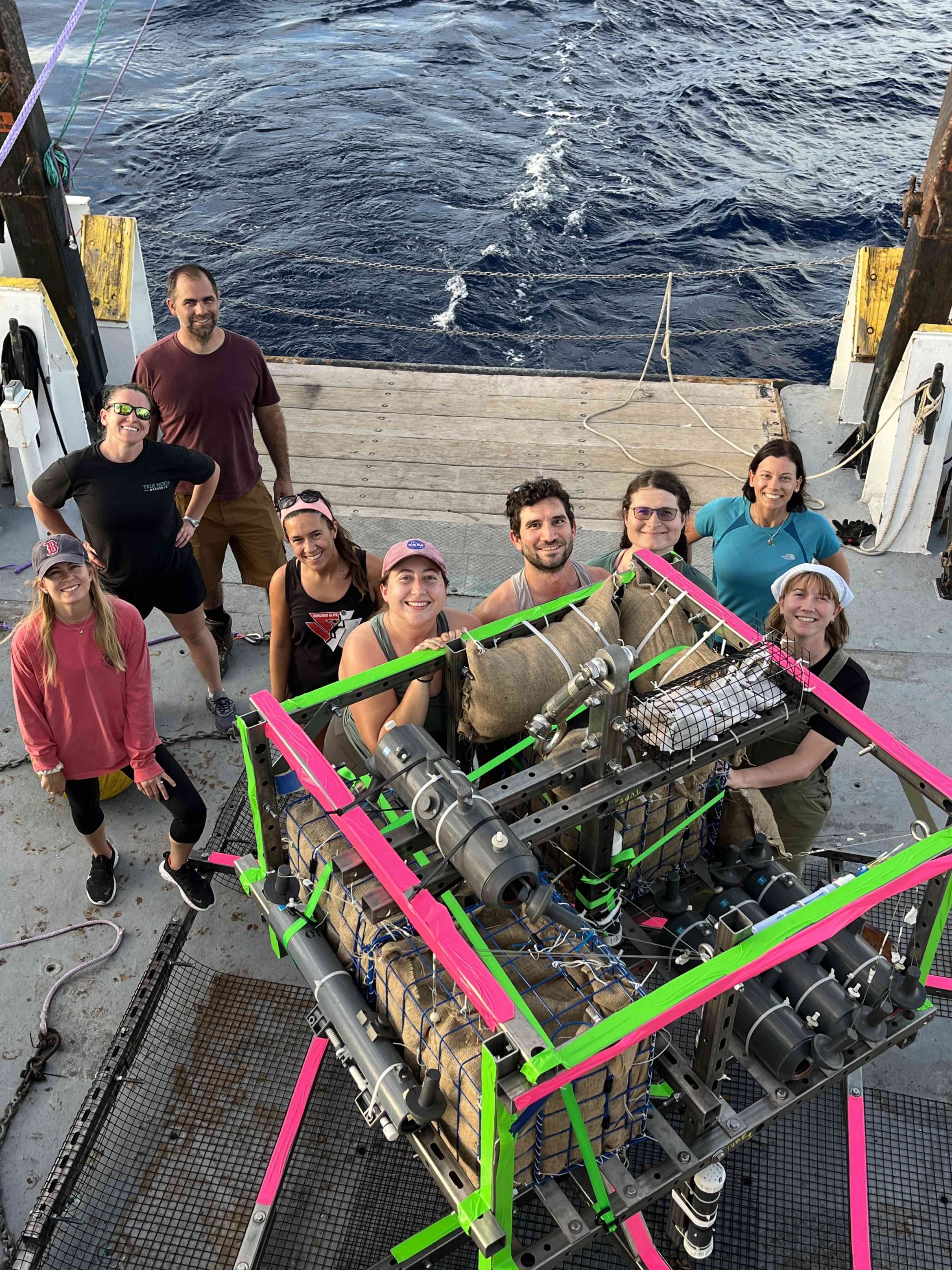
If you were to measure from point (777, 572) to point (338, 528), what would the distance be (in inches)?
69.4

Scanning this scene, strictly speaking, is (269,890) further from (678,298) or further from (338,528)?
(678,298)

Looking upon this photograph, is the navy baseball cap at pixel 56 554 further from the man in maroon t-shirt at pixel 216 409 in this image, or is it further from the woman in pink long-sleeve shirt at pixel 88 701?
the man in maroon t-shirt at pixel 216 409

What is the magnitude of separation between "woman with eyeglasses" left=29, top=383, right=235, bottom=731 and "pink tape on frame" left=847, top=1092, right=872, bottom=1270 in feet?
10.8

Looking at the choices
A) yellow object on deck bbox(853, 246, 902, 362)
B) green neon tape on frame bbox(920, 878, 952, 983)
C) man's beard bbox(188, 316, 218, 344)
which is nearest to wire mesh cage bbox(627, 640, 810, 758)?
green neon tape on frame bbox(920, 878, 952, 983)

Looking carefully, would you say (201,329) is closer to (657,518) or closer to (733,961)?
(657,518)

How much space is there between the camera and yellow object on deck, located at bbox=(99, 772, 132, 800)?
4.76m

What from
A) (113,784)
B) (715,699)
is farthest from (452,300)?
(715,699)

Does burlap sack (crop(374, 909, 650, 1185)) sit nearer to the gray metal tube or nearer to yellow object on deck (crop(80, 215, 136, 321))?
the gray metal tube

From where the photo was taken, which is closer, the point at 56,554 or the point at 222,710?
the point at 56,554

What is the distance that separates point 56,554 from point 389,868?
1905 mm

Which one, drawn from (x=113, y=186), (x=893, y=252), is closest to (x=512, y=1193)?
(x=893, y=252)

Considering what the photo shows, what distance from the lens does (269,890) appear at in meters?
3.07

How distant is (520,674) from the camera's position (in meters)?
3.12

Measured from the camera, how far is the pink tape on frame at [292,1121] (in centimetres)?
332
